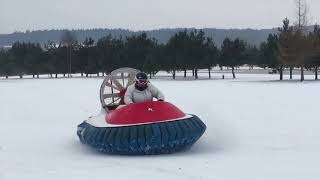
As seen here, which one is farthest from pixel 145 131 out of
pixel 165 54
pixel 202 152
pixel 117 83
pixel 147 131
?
pixel 165 54

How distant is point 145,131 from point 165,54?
1914 inches

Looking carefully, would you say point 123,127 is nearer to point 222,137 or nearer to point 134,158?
point 134,158

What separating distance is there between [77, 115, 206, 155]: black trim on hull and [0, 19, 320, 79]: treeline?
36422 millimetres

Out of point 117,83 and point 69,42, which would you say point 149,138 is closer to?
point 117,83

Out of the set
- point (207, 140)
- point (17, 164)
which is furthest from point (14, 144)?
point (207, 140)

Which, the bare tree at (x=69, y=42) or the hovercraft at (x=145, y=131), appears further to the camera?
the bare tree at (x=69, y=42)

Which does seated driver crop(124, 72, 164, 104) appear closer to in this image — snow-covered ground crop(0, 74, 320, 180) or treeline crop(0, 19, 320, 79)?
snow-covered ground crop(0, 74, 320, 180)

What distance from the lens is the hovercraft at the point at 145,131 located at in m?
7.53

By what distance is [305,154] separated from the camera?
758 centimetres

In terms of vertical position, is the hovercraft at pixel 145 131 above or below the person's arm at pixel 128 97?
below

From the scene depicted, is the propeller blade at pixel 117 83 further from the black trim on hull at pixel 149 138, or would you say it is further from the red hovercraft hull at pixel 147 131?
the black trim on hull at pixel 149 138

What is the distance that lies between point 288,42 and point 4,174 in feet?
129

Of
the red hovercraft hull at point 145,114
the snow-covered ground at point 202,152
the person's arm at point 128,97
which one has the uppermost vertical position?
the person's arm at point 128,97

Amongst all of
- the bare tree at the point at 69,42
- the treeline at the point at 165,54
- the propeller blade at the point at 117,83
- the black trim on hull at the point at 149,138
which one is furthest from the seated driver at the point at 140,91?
the bare tree at the point at 69,42
